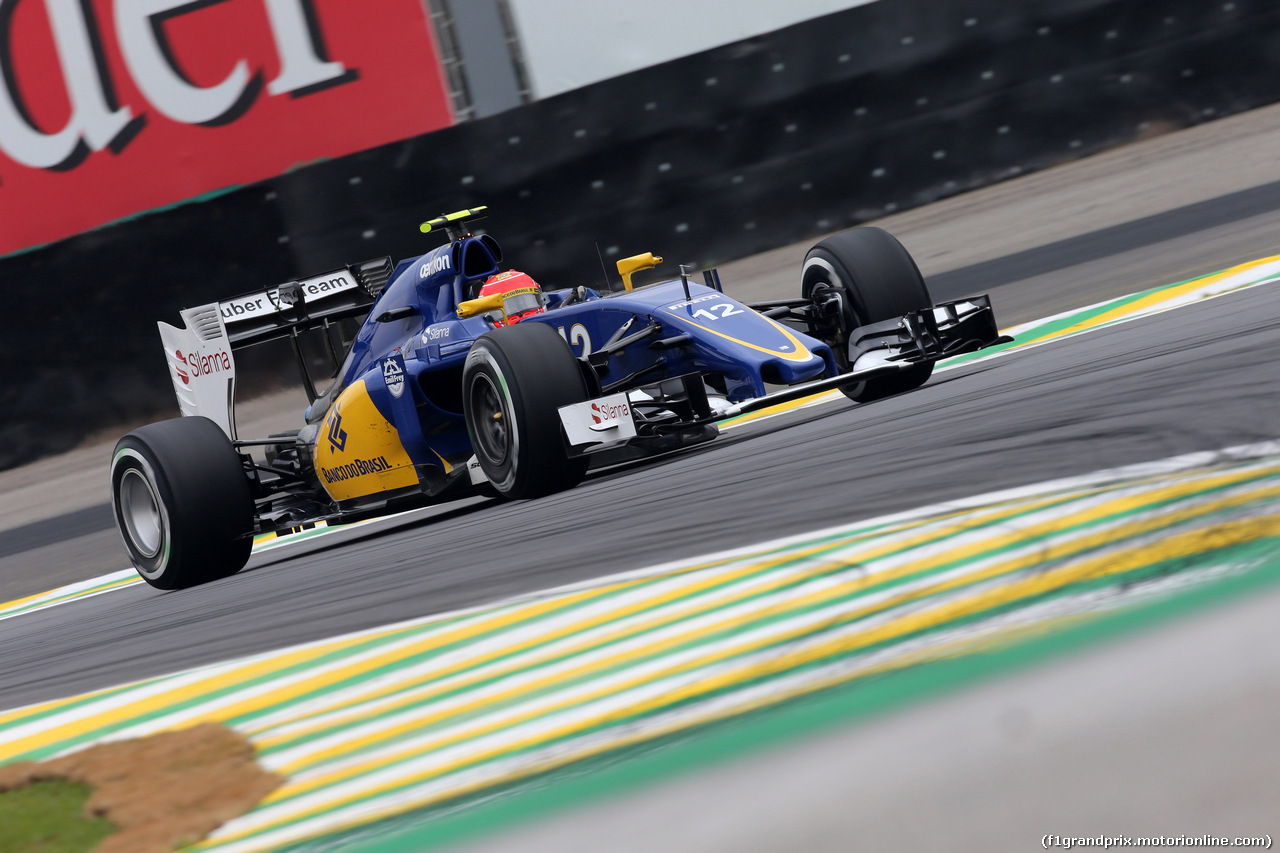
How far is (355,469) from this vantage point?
24.0ft

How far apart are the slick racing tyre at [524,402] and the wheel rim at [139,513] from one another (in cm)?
204

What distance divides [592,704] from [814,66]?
995 cm

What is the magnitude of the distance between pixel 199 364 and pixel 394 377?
59.9 inches

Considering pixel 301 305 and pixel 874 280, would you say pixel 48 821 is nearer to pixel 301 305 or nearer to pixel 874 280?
pixel 874 280

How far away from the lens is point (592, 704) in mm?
2793

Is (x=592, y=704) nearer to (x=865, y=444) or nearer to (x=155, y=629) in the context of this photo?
(x=865, y=444)

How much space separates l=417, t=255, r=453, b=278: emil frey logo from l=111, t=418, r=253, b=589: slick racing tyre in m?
1.24

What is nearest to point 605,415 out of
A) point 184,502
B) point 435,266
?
point 435,266

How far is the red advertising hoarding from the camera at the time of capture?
11992mm

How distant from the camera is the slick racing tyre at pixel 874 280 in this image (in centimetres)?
663

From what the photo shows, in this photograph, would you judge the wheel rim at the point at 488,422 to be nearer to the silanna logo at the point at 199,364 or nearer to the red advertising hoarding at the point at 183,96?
the silanna logo at the point at 199,364

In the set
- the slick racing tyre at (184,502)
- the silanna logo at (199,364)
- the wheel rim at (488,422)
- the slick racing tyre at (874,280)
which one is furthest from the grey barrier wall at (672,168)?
the wheel rim at (488,422)

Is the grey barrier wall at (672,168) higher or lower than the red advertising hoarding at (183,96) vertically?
lower

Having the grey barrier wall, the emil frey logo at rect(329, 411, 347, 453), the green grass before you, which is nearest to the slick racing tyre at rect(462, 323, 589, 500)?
the emil frey logo at rect(329, 411, 347, 453)
